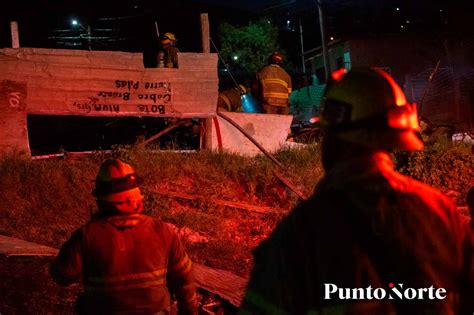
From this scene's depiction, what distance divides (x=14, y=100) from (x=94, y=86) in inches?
49.0

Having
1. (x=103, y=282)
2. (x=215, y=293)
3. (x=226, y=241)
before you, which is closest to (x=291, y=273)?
(x=103, y=282)

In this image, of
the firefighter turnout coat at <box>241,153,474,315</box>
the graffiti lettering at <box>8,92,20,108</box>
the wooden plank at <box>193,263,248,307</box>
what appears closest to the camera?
the firefighter turnout coat at <box>241,153,474,315</box>

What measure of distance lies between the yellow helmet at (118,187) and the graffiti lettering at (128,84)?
6.04 m

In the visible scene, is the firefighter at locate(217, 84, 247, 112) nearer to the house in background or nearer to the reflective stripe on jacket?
the reflective stripe on jacket

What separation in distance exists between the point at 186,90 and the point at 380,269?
8.17 metres

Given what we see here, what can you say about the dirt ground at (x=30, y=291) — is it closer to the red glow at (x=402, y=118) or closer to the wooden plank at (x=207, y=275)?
the wooden plank at (x=207, y=275)

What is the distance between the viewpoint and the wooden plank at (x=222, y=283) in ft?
18.3

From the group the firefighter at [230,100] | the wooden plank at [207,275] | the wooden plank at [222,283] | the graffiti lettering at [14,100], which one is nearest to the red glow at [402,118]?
the wooden plank at [222,283]

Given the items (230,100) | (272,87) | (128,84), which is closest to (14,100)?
(128,84)

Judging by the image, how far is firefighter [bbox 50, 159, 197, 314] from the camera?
3.30 metres

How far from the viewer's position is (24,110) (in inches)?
350

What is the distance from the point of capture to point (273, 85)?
1113cm

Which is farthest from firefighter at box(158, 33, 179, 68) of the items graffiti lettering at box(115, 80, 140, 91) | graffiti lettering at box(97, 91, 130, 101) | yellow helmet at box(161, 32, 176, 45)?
graffiti lettering at box(97, 91, 130, 101)

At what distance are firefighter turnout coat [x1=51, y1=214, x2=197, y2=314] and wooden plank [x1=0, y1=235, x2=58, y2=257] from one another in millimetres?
2877
